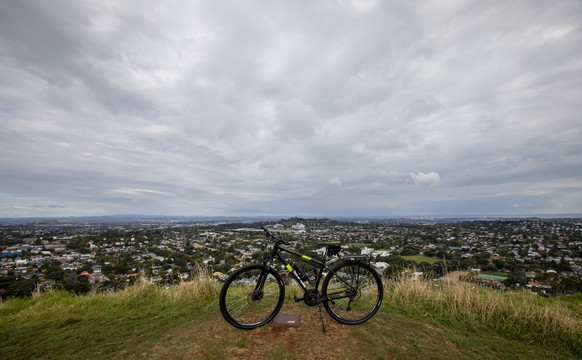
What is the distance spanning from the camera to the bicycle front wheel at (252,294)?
13.8ft

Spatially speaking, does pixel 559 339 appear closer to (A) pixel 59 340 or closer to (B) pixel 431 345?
(B) pixel 431 345

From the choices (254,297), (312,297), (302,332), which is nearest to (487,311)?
(312,297)

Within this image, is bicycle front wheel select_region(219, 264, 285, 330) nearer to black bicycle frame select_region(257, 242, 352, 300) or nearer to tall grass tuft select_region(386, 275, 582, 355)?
black bicycle frame select_region(257, 242, 352, 300)

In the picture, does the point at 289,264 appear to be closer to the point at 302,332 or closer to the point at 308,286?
the point at 308,286

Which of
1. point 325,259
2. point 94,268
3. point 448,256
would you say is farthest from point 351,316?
point 448,256

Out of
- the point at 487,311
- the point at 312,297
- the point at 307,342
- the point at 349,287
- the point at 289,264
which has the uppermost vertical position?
the point at 289,264

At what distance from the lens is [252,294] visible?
14.6 ft

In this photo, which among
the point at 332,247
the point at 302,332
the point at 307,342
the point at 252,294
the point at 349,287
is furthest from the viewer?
the point at 349,287

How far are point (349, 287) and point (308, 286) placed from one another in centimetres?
87

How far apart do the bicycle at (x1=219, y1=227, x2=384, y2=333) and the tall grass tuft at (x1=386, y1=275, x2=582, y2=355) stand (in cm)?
156

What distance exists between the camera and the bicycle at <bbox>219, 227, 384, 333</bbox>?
4.36 m

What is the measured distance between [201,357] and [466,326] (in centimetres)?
507

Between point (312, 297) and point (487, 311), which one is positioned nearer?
point (312, 297)

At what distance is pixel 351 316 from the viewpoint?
4570 mm
